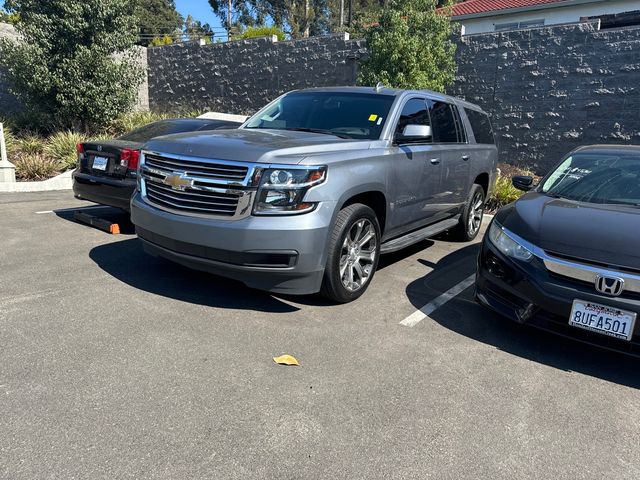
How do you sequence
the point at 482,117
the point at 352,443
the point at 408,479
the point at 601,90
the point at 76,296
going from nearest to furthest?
the point at 408,479
the point at 352,443
the point at 76,296
the point at 482,117
the point at 601,90

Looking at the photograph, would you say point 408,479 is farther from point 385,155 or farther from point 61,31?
point 61,31

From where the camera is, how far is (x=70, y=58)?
12.3m

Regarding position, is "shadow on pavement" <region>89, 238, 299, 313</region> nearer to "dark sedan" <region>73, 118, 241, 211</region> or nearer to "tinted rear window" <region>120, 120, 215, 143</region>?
"dark sedan" <region>73, 118, 241, 211</region>

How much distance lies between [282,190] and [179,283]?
5.25 ft

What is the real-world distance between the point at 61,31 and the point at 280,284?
37.5 feet

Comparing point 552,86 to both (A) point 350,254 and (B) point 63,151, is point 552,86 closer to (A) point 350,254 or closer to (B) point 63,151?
(A) point 350,254

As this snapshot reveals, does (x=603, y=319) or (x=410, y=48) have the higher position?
Result: (x=410, y=48)

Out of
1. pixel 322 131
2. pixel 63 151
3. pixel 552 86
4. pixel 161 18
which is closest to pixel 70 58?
pixel 63 151

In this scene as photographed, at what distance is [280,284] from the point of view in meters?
3.96

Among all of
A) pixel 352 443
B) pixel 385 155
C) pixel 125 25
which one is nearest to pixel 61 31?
pixel 125 25

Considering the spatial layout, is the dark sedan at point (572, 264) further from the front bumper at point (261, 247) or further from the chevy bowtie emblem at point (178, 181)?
the chevy bowtie emblem at point (178, 181)

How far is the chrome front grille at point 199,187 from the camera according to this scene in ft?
12.7

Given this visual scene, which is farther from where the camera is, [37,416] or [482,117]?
[482,117]

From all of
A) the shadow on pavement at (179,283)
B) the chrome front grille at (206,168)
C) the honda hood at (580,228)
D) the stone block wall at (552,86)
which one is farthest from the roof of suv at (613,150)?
the stone block wall at (552,86)
